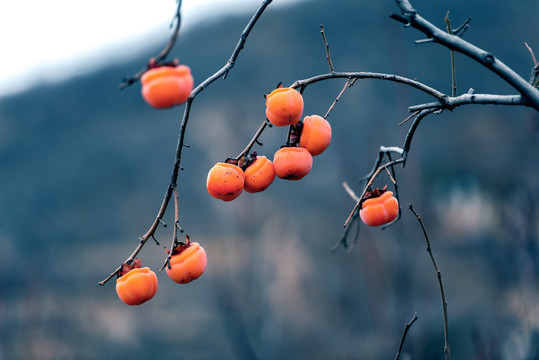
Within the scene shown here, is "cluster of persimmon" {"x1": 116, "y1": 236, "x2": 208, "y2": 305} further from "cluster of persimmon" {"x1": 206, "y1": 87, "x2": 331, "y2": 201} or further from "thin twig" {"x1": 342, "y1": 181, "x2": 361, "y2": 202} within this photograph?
"thin twig" {"x1": 342, "y1": 181, "x2": 361, "y2": 202}

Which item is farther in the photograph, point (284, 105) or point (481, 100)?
point (284, 105)

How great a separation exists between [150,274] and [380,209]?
78cm

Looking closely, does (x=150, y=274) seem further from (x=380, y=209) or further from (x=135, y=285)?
(x=380, y=209)

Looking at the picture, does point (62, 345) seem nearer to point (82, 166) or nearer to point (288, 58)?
point (82, 166)

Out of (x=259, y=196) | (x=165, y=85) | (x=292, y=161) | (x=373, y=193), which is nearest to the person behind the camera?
(x=165, y=85)

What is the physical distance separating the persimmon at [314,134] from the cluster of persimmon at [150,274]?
0.49m

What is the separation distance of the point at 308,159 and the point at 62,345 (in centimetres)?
882

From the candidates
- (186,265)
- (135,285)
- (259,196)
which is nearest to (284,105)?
(186,265)

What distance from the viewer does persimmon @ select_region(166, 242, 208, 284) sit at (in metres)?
1.38

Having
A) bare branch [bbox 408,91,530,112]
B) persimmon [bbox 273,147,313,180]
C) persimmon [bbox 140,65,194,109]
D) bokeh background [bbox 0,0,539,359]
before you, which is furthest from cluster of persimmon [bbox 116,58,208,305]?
bokeh background [bbox 0,0,539,359]

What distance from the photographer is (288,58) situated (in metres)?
14.2

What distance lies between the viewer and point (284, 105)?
4.46 feet

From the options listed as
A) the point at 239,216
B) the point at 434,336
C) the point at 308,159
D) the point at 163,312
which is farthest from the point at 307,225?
the point at 308,159

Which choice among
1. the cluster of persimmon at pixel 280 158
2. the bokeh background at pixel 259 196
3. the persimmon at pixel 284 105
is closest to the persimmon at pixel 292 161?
the cluster of persimmon at pixel 280 158
